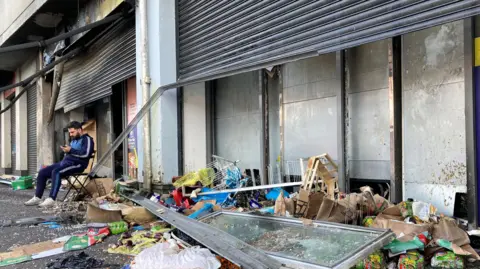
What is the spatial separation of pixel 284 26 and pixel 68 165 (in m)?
4.35

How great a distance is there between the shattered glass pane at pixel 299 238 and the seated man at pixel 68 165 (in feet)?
11.2

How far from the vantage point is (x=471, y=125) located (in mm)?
3287

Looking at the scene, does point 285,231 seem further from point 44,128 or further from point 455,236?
point 44,128

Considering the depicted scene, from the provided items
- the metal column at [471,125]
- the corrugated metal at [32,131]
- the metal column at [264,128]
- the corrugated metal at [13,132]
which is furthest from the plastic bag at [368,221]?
the corrugated metal at [13,132]

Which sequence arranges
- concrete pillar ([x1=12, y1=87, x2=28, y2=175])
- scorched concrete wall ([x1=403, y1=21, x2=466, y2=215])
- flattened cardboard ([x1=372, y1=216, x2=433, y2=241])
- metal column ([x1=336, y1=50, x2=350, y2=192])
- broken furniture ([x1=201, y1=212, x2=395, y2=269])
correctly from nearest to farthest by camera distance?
broken furniture ([x1=201, y1=212, x2=395, y2=269]) < flattened cardboard ([x1=372, y1=216, x2=433, y2=241]) < scorched concrete wall ([x1=403, y1=21, x2=466, y2=215]) < metal column ([x1=336, y1=50, x2=350, y2=192]) < concrete pillar ([x1=12, y1=87, x2=28, y2=175])

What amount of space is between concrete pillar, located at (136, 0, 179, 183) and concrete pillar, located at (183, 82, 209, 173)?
241 mm

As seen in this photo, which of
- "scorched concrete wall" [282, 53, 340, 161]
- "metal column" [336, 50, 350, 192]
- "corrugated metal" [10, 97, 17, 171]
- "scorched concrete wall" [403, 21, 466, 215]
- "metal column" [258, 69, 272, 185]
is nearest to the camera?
"scorched concrete wall" [403, 21, 466, 215]

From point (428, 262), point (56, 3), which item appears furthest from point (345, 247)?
point (56, 3)

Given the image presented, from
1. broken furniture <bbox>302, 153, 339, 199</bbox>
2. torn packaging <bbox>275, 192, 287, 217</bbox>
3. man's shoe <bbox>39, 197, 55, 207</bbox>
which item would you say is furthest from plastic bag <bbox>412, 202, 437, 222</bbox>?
man's shoe <bbox>39, 197, 55, 207</bbox>

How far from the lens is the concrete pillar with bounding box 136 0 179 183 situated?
577 cm

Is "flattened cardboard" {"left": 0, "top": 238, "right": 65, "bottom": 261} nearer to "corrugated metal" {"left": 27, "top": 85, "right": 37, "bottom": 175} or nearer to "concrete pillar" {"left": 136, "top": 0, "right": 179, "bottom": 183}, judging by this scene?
"concrete pillar" {"left": 136, "top": 0, "right": 179, "bottom": 183}

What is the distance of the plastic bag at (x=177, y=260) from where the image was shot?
2.35 metres

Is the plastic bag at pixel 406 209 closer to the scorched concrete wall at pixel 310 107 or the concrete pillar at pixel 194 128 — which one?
the scorched concrete wall at pixel 310 107

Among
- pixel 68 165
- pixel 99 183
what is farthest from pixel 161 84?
pixel 99 183
